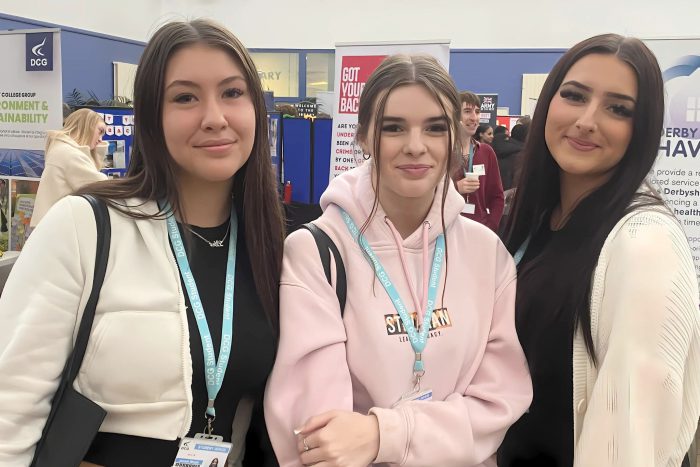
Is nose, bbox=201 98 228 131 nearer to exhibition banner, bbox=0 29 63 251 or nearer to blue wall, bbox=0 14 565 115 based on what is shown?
exhibition banner, bbox=0 29 63 251

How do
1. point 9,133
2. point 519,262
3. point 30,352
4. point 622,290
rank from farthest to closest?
point 9,133 < point 519,262 < point 622,290 < point 30,352

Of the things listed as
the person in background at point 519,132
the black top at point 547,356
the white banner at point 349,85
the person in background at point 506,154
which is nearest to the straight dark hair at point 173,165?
the black top at point 547,356

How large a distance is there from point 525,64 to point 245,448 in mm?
10725

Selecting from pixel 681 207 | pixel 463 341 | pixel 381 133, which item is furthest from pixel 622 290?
pixel 681 207

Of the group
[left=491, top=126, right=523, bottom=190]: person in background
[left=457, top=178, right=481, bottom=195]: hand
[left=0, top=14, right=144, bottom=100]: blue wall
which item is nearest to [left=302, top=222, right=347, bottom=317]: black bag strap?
[left=457, top=178, right=481, bottom=195]: hand

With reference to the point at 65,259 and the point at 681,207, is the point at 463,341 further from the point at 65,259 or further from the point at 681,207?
the point at 681,207

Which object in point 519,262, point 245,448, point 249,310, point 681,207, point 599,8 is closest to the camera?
point 249,310

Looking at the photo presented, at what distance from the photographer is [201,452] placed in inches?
53.2

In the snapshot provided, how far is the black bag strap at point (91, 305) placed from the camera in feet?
4.13

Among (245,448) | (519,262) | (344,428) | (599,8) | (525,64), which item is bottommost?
(245,448)

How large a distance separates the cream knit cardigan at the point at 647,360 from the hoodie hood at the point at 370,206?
1.40 ft

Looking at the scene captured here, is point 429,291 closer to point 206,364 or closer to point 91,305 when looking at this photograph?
point 206,364

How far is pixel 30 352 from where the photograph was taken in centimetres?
123

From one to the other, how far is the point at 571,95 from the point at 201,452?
1.32 meters
